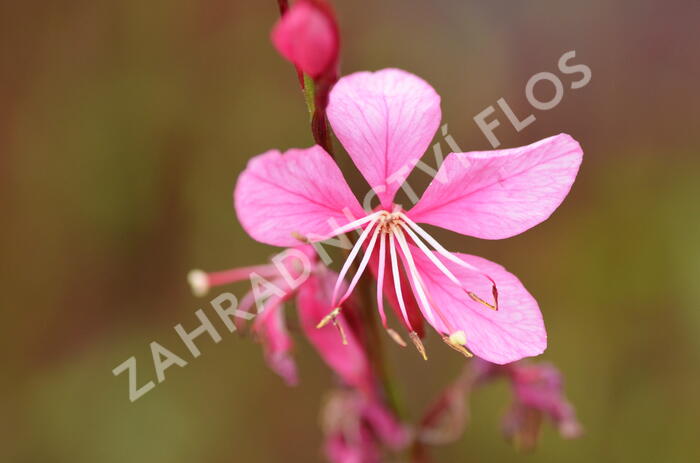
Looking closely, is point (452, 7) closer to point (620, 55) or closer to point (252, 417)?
point (620, 55)

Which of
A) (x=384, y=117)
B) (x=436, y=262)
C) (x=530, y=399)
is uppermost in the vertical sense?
(x=384, y=117)

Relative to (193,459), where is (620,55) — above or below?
above

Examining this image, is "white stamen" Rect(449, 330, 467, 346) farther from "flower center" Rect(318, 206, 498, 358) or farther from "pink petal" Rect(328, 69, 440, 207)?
"pink petal" Rect(328, 69, 440, 207)

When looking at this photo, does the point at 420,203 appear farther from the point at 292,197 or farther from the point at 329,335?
the point at 329,335

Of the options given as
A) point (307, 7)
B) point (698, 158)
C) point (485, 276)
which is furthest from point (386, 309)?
point (307, 7)

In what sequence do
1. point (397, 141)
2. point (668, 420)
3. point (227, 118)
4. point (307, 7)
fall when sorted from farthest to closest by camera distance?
point (227, 118)
point (668, 420)
point (397, 141)
point (307, 7)

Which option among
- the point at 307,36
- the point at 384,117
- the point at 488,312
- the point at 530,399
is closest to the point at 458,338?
the point at 488,312
